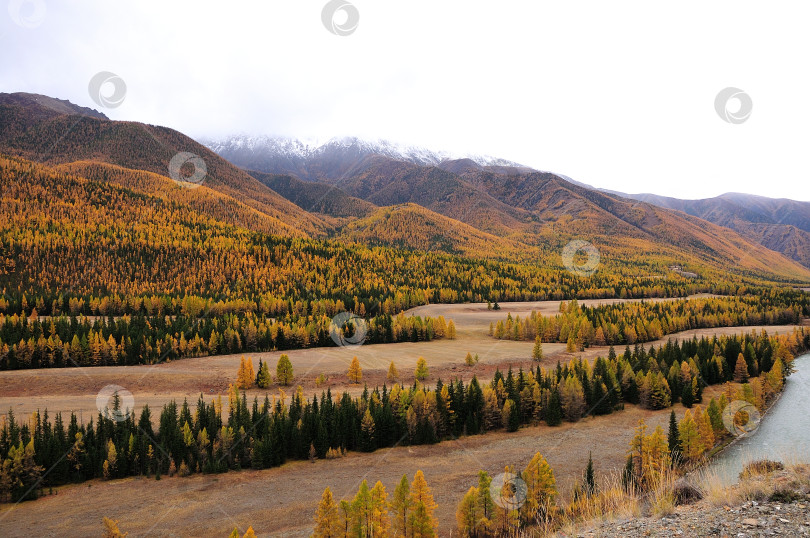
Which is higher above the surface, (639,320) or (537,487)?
(639,320)

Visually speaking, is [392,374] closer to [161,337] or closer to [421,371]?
[421,371]

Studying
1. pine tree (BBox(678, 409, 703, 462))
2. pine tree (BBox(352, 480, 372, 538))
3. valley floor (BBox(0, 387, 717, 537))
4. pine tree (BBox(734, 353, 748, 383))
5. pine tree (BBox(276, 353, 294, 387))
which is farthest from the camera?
pine tree (BBox(734, 353, 748, 383))

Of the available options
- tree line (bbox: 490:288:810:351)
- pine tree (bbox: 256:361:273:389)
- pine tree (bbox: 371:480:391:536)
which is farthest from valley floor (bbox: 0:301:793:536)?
tree line (bbox: 490:288:810:351)

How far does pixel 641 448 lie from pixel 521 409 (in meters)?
19.9

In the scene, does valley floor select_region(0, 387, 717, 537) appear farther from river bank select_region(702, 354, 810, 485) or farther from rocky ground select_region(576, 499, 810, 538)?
rocky ground select_region(576, 499, 810, 538)

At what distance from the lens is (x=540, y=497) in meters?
37.0

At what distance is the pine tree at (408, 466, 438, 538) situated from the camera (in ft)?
101

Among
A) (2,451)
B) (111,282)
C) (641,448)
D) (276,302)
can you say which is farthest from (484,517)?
(111,282)

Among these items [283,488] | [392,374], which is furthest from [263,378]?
[283,488]

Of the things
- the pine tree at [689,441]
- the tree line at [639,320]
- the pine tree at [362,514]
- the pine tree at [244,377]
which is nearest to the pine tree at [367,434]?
the pine tree at [362,514]

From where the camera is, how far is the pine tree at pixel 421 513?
101ft

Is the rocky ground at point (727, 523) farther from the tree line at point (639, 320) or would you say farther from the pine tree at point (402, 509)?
the tree line at point (639, 320)

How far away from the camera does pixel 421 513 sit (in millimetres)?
31000

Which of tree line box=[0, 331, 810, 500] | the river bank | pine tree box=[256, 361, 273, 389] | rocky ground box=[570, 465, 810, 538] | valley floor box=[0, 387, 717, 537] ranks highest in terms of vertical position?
rocky ground box=[570, 465, 810, 538]
